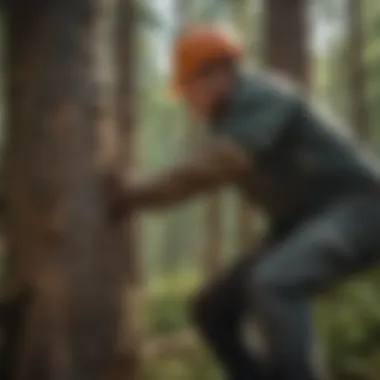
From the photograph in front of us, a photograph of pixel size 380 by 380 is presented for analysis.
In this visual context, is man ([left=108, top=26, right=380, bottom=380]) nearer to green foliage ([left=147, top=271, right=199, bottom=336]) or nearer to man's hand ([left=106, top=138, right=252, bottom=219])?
man's hand ([left=106, top=138, right=252, bottom=219])

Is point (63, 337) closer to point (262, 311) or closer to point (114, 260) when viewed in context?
point (114, 260)

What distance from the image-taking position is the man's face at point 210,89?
3648 mm

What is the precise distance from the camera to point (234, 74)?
12.1 ft

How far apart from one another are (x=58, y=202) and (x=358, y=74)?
6342 millimetres

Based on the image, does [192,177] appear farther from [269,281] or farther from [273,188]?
[269,281]

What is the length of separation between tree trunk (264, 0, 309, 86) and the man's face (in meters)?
2.76

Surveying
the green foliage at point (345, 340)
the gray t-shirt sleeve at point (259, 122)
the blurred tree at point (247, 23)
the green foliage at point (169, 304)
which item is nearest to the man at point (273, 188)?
the gray t-shirt sleeve at point (259, 122)

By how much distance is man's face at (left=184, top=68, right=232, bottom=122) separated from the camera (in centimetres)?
365

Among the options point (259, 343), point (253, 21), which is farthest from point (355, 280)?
point (253, 21)

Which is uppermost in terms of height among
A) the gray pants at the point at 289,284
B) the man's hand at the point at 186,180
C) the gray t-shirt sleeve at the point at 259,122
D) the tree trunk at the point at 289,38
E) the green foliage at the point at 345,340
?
the tree trunk at the point at 289,38

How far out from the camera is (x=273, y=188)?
371cm

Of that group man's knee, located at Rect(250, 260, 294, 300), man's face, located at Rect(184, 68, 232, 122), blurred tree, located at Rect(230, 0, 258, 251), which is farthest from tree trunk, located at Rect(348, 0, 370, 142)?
man's knee, located at Rect(250, 260, 294, 300)

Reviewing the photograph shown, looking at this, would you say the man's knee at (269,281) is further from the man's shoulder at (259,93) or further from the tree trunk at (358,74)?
the tree trunk at (358,74)

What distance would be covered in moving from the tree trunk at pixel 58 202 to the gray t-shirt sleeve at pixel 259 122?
66 centimetres
